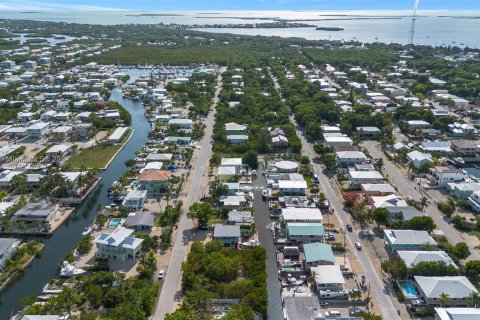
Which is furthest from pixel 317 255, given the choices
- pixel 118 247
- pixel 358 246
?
pixel 118 247

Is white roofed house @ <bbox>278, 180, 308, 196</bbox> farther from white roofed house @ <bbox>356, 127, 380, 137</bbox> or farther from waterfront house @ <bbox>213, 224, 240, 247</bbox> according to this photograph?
white roofed house @ <bbox>356, 127, 380, 137</bbox>

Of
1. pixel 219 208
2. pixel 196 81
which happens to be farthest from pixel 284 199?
pixel 196 81

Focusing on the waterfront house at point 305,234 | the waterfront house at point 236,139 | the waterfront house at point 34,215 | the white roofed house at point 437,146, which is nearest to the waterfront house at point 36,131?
the waterfront house at point 34,215

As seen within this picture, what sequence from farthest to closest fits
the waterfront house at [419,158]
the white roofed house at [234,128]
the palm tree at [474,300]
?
1. the white roofed house at [234,128]
2. the waterfront house at [419,158]
3. the palm tree at [474,300]

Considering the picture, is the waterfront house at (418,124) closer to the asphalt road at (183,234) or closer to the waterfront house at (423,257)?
the asphalt road at (183,234)

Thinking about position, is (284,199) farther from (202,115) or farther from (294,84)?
(294,84)

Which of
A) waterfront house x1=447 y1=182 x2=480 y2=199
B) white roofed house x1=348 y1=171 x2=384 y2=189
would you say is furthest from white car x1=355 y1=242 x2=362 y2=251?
waterfront house x1=447 y1=182 x2=480 y2=199

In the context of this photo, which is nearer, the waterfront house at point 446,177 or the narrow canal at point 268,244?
the narrow canal at point 268,244
